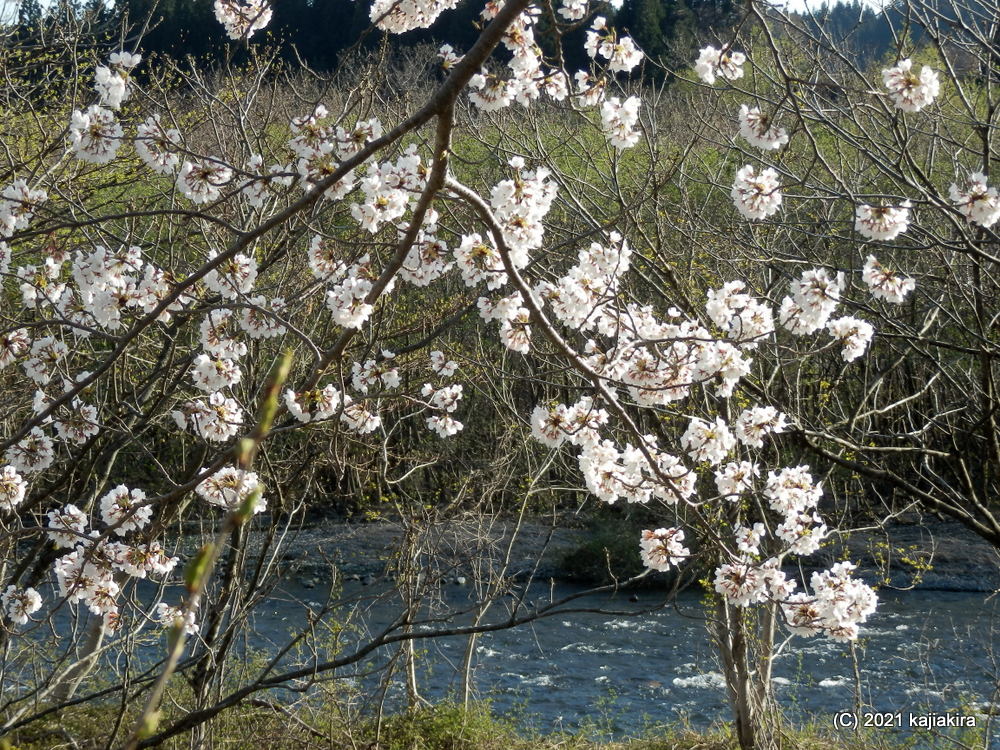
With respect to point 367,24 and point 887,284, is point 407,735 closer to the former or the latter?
point 887,284

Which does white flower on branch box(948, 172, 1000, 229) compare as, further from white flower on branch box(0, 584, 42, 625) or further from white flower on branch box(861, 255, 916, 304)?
white flower on branch box(0, 584, 42, 625)

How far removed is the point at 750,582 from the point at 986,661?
6700mm

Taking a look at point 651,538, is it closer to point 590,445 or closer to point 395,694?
point 590,445

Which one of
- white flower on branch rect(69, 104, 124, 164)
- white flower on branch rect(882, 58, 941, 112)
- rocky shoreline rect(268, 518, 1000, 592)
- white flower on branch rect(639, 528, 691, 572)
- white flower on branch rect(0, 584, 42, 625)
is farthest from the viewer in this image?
rocky shoreline rect(268, 518, 1000, 592)

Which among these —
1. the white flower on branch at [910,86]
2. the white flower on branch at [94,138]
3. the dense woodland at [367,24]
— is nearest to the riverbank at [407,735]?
the white flower on branch at [94,138]

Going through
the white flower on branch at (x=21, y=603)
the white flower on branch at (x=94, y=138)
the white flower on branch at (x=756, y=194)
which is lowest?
the white flower on branch at (x=21, y=603)

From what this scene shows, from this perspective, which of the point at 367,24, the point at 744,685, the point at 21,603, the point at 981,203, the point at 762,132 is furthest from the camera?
the point at 367,24

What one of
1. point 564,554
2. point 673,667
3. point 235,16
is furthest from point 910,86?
point 564,554

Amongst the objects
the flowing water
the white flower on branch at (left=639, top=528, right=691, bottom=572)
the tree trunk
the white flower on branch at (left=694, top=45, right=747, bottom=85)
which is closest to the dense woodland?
the flowing water

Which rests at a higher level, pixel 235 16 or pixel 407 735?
pixel 235 16

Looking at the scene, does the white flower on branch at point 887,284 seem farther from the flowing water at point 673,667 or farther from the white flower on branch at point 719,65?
the flowing water at point 673,667

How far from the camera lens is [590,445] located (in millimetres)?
3387

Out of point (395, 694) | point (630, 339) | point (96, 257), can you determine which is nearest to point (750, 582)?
point (630, 339)

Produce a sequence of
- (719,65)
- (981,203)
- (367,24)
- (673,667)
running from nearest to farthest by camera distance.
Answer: (981,203), (719,65), (673,667), (367,24)
